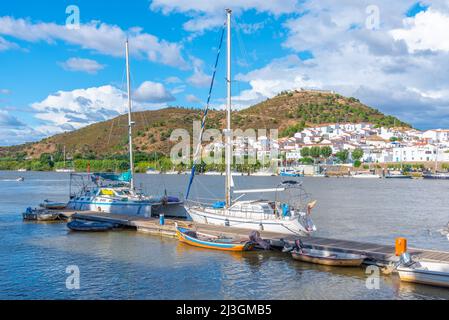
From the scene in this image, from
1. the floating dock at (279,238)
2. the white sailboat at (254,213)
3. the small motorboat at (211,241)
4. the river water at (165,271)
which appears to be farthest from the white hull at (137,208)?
the small motorboat at (211,241)

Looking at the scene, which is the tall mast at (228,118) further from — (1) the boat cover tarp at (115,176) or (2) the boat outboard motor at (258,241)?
(1) the boat cover tarp at (115,176)

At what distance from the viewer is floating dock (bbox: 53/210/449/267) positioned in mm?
22703

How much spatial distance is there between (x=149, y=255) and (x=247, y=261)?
6073mm

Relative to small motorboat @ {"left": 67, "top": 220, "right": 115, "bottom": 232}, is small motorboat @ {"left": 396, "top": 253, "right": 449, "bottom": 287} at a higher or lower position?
lower

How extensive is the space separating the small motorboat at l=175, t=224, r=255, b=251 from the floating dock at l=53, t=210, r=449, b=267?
1144 mm

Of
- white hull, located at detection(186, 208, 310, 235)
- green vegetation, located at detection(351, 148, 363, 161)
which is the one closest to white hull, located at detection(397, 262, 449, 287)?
white hull, located at detection(186, 208, 310, 235)

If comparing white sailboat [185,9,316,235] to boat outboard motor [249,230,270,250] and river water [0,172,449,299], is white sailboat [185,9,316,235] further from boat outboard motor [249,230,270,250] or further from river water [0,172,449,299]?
river water [0,172,449,299]

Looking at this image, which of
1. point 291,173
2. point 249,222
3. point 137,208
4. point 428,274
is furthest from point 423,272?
point 291,173

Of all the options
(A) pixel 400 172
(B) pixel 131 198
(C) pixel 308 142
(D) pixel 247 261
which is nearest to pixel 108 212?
(B) pixel 131 198

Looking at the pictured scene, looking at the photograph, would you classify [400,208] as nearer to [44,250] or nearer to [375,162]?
[44,250]

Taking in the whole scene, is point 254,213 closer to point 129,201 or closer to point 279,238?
point 279,238
